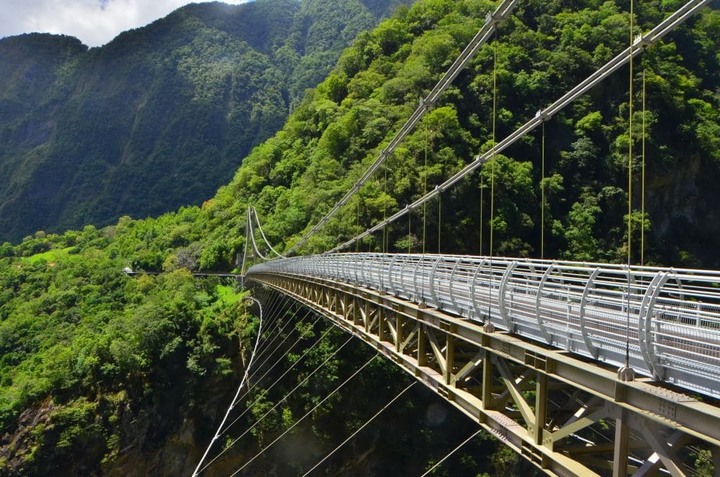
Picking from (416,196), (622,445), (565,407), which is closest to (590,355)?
(622,445)

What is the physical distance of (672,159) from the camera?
1316 inches

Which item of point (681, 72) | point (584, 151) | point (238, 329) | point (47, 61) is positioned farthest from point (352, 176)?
point (47, 61)

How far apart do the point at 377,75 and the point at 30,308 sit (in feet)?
110

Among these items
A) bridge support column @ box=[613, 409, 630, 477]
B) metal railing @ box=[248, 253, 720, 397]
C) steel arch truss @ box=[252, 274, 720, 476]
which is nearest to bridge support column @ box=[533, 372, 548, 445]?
steel arch truss @ box=[252, 274, 720, 476]

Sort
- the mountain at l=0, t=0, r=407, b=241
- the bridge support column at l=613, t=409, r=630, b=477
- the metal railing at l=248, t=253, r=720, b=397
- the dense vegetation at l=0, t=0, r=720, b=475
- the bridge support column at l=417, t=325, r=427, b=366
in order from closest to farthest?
1. the metal railing at l=248, t=253, r=720, b=397
2. the bridge support column at l=613, t=409, r=630, b=477
3. the bridge support column at l=417, t=325, r=427, b=366
4. the dense vegetation at l=0, t=0, r=720, b=475
5. the mountain at l=0, t=0, r=407, b=241

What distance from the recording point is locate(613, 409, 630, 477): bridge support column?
4324 millimetres

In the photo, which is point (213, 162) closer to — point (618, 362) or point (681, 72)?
point (681, 72)

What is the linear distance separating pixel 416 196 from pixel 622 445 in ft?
81.7

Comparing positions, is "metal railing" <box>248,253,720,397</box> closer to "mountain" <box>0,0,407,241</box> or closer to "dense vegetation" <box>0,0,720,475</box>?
"dense vegetation" <box>0,0,720,475</box>

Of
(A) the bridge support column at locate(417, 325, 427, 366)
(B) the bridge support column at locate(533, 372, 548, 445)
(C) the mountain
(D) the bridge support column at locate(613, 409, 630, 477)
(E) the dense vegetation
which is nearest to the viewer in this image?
(D) the bridge support column at locate(613, 409, 630, 477)

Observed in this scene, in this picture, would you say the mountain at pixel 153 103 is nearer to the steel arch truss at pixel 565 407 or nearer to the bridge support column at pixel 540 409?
the steel arch truss at pixel 565 407

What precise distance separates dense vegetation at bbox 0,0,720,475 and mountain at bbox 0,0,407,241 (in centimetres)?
6212

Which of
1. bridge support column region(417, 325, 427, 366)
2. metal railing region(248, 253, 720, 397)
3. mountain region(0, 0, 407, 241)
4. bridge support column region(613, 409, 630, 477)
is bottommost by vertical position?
bridge support column region(417, 325, 427, 366)

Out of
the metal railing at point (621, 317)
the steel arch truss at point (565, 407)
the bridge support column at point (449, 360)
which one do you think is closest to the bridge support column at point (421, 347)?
the steel arch truss at point (565, 407)
